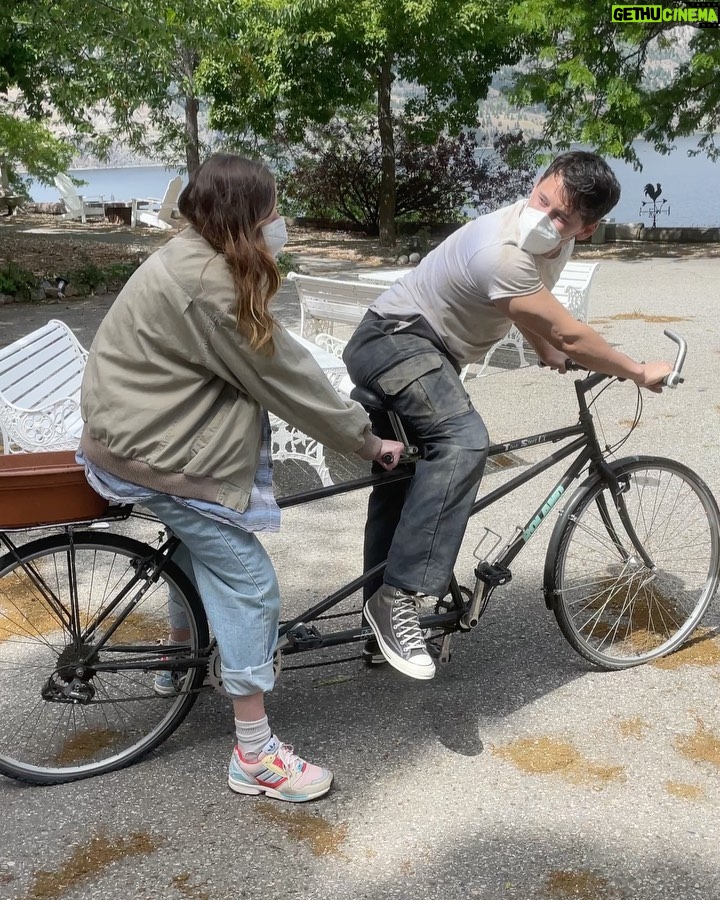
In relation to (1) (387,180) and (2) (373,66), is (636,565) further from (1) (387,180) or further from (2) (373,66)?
(1) (387,180)

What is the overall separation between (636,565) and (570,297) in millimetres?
5255

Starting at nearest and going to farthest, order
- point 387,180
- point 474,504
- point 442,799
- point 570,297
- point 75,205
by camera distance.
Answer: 1. point 442,799
2. point 474,504
3. point 570,297
4. point 387,180
5. point 75,205

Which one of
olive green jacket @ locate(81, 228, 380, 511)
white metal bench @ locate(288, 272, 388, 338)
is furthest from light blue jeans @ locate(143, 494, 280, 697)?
white metal bench @ locate(288, 272, 388, 338)

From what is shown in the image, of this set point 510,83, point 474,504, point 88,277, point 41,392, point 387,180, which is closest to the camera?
point 474,504

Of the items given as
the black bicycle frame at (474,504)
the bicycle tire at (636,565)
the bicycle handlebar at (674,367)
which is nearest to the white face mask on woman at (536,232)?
the bicycle handlebar at (674,367)

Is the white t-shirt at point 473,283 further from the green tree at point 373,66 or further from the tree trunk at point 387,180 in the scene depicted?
the tree trunk at point 387,180

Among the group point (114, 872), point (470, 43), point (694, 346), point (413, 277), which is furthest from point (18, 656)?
point (470, 43)

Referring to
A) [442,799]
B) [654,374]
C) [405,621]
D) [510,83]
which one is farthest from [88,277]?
[442,799]

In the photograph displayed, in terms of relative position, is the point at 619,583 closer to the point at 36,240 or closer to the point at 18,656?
the point at 18,656

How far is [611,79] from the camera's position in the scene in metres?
15.1

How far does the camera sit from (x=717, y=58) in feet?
48.8

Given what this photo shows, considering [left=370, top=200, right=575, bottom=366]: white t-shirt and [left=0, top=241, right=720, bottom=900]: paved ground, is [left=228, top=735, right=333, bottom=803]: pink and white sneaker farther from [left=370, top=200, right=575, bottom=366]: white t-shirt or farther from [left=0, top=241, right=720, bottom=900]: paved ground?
[left=370, top=200, right=575, bottom=366]: white t-shirt

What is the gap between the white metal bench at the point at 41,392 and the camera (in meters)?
4.55

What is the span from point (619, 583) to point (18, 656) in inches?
90.1
